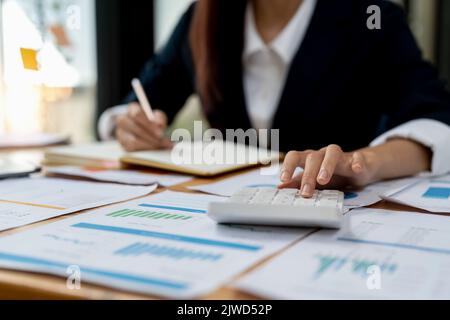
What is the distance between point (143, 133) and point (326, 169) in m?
0.47

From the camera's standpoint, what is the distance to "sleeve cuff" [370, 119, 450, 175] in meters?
0.79

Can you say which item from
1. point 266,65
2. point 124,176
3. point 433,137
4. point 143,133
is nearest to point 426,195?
point 433,137

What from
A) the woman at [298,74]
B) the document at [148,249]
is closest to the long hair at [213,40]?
the woman at [298,74]

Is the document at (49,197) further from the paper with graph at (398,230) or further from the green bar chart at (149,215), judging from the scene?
the paper with graph at (398,230)

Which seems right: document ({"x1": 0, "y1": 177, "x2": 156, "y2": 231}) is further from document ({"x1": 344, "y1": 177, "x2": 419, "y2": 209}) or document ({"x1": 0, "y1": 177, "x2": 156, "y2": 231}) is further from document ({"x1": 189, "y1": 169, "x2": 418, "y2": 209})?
document ({"x1": 344, "y1": 177, "x2": 419, "y2": 209})

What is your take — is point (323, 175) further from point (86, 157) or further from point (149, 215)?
point (86, 157)

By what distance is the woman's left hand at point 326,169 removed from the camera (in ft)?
1.93

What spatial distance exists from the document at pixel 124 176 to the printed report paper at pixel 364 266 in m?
0.32

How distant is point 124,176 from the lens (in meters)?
0.79

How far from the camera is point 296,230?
478 millimetres

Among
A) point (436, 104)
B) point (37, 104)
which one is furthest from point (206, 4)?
point (37, 104)

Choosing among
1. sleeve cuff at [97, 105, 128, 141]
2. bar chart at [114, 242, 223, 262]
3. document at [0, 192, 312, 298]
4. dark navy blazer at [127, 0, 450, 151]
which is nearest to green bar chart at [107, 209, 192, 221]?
document at [0, 192, 312, 298]

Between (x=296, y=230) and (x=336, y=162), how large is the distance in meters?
0.17
